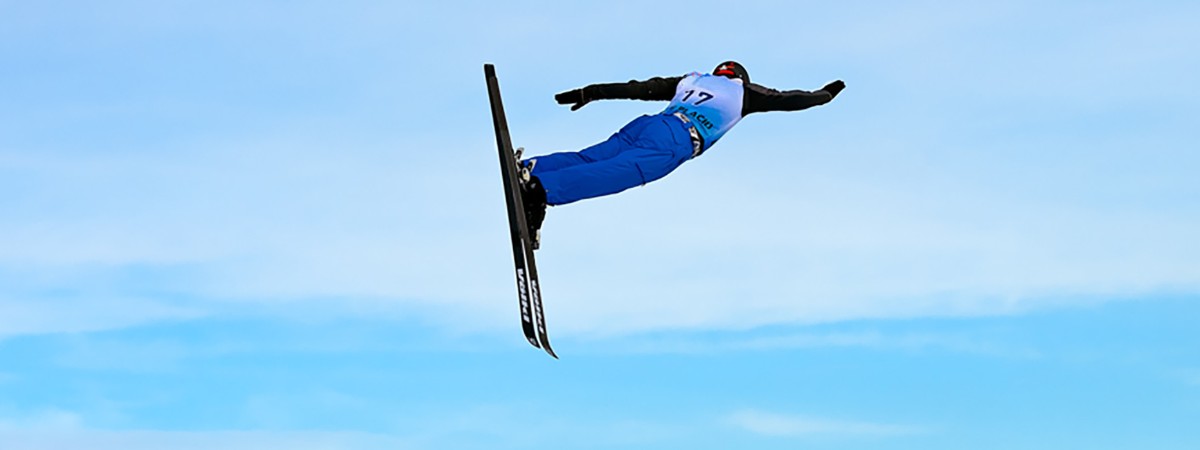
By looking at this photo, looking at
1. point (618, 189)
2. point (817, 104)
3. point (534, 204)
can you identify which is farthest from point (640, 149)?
point (817, 104)

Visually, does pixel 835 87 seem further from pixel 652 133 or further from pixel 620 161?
pixel 620 161

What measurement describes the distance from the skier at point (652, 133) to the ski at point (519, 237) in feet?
0.56

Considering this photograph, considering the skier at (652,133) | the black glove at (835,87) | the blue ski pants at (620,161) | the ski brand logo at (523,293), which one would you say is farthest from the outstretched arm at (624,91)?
the ski brand logo at (523,293)

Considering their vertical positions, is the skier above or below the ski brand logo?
above

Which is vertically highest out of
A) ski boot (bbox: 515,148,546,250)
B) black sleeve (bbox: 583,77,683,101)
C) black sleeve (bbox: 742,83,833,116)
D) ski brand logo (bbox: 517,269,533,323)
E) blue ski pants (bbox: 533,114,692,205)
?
black sleeve (bbox: 583,77,683,101)

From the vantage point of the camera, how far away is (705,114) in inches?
570

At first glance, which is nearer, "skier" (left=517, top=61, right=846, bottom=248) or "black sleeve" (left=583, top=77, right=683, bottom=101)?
"skier" (left=517, top=61, right=846, bottom=248)

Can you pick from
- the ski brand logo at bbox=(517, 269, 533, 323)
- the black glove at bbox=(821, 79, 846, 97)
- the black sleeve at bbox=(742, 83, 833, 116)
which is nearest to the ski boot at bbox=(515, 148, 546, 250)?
the ski brand logo at bbox=(517, 269, 533, 323)

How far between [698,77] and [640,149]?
1.53 metres

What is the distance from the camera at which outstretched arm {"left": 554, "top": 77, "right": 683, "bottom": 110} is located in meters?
14.9

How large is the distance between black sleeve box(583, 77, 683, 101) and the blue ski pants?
827mm

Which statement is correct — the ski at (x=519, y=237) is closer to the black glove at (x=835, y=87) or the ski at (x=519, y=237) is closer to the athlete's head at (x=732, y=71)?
the athlete's head at (x=732, y=71)

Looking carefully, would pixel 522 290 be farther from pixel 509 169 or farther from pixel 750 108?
pixel 750 108

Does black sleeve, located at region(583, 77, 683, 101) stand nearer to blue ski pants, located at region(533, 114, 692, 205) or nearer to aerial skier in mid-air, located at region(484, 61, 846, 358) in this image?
aerial skier in mid-air, located at region(484, 61, 846, 358)
